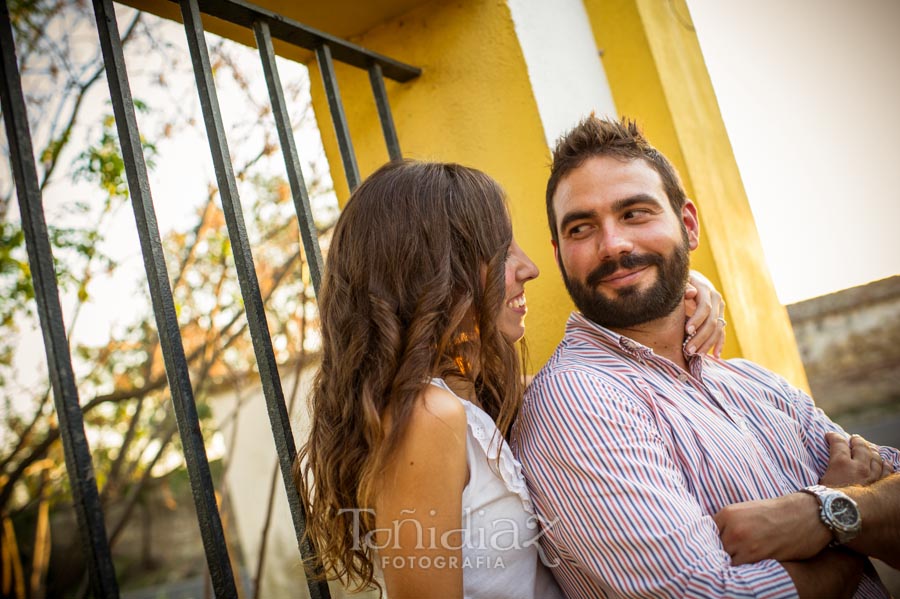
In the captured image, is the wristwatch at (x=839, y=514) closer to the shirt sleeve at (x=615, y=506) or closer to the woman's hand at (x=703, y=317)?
the shirt sleeve at (x=615, y=506)

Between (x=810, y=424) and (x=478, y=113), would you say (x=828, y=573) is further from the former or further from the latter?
(x=478, y=113)

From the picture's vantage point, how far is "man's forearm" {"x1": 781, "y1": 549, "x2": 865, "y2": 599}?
1.49 meters

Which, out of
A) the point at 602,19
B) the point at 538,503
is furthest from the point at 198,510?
the point at 602,19

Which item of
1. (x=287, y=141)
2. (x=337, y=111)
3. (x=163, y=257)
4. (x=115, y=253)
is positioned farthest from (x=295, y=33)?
(x=115, y=253)

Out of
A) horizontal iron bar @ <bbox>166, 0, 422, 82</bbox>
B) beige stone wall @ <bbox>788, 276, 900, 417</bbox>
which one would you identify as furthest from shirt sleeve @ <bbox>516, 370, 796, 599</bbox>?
beige stone wall @ <bbox>788, 276, 900, 417</bbox>

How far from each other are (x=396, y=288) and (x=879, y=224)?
2.93m

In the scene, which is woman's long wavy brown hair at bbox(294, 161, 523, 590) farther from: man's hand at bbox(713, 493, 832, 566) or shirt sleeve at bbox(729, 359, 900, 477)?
shirt sleeve at bbox(729, 359, 900, 477)

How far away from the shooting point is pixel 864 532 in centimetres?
160

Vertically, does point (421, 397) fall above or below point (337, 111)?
below

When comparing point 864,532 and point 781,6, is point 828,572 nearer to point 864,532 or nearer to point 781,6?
point 864,532

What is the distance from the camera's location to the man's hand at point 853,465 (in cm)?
183

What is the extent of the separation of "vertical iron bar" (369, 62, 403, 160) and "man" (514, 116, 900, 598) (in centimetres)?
57

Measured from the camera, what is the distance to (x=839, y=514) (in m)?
1.59

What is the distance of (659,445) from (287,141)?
1295mm
